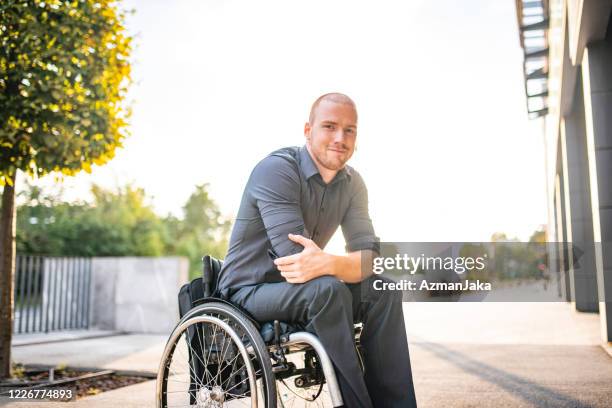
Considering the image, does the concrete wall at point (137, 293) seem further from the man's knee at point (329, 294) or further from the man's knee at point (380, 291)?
the man's knee at point (329, 294)

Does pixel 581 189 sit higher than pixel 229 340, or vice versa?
pixel 581 189

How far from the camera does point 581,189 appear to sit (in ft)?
36.4

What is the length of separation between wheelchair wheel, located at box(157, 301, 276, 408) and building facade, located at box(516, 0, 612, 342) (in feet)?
17.9

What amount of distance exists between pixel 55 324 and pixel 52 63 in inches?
245

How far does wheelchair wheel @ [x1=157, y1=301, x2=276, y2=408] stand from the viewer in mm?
2301

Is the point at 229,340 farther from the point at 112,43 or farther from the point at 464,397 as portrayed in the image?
the point at 112,43

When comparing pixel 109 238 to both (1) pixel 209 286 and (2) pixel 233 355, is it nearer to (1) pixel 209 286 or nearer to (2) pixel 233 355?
(1) pixel 209 286

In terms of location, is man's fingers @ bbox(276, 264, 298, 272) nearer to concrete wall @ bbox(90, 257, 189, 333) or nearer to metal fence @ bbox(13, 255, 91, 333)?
concrete wall @ bbox(90, 257, 189, 333)

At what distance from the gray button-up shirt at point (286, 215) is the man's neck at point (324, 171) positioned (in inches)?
0.6

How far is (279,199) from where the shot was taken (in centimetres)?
247

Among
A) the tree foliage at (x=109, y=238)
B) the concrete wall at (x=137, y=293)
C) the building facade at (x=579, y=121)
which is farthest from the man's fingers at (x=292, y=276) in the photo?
the tree foliage at (x=109, y=238)

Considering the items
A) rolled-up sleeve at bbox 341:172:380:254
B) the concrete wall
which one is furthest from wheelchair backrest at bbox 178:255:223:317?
the concrete wall

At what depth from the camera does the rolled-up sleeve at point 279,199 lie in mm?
2418

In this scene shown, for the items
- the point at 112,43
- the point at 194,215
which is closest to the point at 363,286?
the point at 112,43
